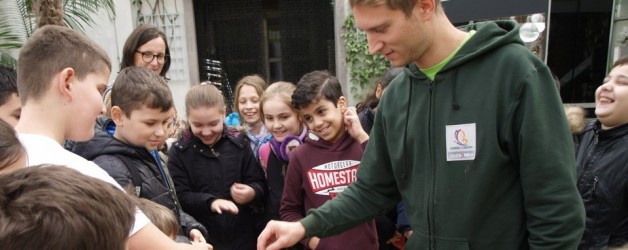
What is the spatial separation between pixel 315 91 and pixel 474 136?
1.09 metres

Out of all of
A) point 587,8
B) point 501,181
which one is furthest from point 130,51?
point 587,8

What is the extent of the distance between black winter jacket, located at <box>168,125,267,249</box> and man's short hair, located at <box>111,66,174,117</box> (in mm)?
568

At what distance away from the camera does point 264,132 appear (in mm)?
3062

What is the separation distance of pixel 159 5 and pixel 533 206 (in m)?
6.00

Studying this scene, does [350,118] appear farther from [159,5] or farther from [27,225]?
[159,5]

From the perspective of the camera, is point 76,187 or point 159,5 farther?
point 159,5

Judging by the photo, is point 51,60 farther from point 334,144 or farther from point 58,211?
point 334,144

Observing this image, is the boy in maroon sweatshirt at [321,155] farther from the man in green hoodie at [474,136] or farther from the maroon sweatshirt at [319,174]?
the man in green hoodie at [474,136]

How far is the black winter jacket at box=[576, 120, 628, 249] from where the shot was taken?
1977mm

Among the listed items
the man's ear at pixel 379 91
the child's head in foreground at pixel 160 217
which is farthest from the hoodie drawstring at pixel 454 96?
the man's ear at pixel 379 91

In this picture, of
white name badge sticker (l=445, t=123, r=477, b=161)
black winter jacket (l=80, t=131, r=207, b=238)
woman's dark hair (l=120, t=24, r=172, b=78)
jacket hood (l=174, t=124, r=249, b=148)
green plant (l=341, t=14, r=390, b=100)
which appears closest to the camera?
white name badge sticker (l=445, t=123, r=477, b=161)

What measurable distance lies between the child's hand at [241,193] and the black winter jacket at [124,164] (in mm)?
486

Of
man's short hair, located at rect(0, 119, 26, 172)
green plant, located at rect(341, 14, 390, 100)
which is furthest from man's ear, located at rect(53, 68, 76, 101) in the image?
green plant, located at rect(341, 14, 390, 100)

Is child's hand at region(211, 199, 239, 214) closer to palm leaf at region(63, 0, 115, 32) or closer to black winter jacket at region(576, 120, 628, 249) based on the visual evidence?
black winter jacket at region(576, 120, 628, 249)
